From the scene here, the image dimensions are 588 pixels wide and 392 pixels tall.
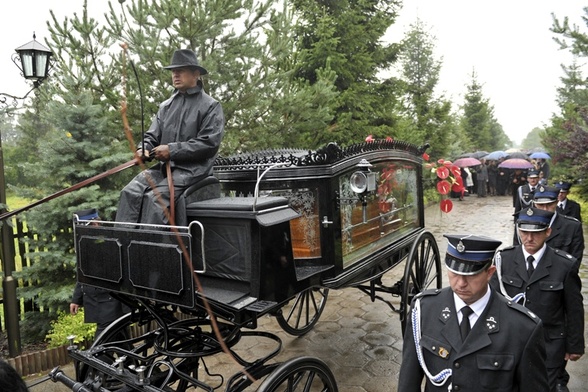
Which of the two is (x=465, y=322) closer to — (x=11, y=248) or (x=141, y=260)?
(x=141, y=260)

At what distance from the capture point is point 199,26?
256 inches

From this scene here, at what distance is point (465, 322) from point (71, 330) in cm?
449

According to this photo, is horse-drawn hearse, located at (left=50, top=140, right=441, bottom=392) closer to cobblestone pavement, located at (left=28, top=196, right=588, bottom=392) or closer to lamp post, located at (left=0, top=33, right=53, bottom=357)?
cobblestone pavement, located at (left=28, top=196, right=588, bottom=392)

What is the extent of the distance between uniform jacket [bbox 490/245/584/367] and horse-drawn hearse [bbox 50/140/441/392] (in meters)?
1.41

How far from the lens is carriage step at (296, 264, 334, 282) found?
3463 millimetres

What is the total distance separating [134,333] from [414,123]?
1611 centimetres

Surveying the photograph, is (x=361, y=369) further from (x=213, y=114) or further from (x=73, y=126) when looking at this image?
(x=73, y=126)

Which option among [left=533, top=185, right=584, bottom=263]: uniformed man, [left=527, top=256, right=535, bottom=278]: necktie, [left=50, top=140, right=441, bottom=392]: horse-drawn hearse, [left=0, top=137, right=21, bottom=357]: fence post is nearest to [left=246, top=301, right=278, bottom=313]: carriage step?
[left=50, top=140, right=441, bottom=392]: horse-drawn hearse

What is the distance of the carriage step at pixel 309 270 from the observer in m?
3.46

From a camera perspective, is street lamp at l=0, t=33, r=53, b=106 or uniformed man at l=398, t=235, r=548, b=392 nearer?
uniformed man at l=398, t=235, r=548, b=392

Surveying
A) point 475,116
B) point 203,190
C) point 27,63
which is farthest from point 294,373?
point 475,116

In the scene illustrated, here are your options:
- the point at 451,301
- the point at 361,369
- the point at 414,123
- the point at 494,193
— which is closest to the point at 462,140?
the point at 494,193

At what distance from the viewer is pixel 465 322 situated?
84.4 inches

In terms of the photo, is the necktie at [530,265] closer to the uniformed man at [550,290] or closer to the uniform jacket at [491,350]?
the uniformed man at [550,290]
